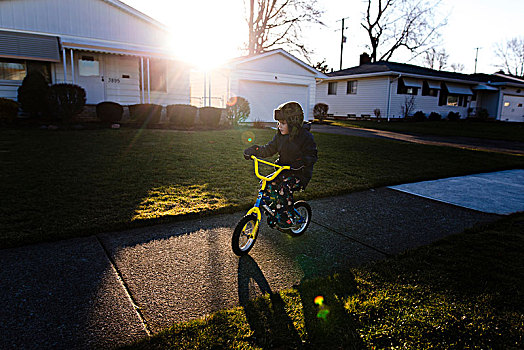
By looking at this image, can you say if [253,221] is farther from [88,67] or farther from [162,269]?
[88,67]

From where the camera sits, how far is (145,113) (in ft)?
46.8

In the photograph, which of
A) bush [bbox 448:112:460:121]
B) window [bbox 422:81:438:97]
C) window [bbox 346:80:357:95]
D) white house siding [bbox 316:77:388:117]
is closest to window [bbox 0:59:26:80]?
white house siding [bbox 316:77:388:117]

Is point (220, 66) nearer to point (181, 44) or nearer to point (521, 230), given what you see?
point (181, 44)

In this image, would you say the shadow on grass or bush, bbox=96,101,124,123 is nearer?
the shadow on grass

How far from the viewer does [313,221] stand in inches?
171

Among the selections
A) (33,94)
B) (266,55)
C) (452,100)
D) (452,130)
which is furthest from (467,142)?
(452,100)

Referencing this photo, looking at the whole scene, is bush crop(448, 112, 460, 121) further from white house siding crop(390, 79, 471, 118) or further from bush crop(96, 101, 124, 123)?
bush crop(96, 101, 124, 123)

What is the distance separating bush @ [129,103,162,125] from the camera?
560 inches

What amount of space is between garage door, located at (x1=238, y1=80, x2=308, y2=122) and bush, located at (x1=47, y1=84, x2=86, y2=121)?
27.8ft

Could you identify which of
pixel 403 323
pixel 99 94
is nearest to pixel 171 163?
pixel 403 323

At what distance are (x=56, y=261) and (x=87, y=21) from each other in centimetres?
1638

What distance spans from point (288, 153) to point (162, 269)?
1618 millimetres

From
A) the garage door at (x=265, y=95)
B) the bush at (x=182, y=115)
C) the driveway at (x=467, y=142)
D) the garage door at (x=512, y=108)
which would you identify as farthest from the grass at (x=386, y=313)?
the garage door at (x=512, y=108)

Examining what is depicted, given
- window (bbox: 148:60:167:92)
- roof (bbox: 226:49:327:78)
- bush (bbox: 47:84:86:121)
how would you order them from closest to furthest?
1. bush (bbox: 47:84:86:121)
2. window (bbox: 148:60:167:92)
3. roof (bbox: 226:49:327:78)
